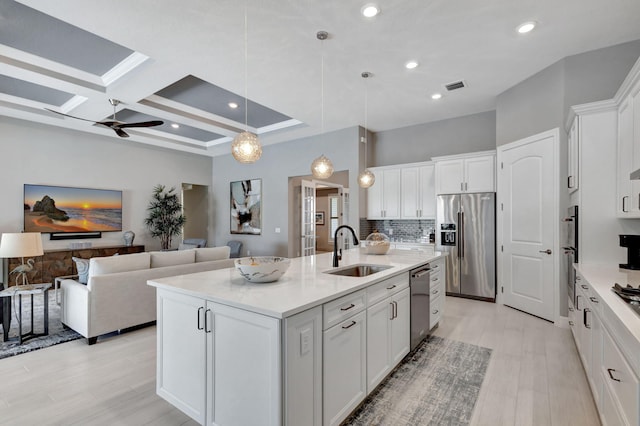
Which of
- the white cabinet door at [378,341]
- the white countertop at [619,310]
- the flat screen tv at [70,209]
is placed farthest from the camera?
the flat screen tv at [70,209]

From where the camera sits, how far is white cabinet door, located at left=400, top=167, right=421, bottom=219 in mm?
5672

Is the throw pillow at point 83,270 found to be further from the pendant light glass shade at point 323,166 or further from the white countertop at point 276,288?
the pendant light glass shade at point 323,166

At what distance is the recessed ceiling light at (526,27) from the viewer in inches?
115

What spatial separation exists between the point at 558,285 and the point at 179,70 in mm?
5331

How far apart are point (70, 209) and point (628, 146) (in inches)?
331

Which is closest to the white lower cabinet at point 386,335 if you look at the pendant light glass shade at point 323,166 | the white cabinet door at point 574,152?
the pendant light glass shade at point 323,166

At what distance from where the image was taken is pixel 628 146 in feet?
8.11

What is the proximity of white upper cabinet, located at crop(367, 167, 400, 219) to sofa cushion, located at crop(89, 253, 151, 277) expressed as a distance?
4118 mm

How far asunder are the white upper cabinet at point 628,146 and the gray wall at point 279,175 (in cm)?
389

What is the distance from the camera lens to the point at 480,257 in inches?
188

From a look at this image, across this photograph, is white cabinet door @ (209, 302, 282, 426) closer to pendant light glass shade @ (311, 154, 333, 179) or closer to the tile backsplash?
pendant light glass shade @ (311, 154, 333, 179)

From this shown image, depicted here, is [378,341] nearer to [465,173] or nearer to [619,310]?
[619,310]

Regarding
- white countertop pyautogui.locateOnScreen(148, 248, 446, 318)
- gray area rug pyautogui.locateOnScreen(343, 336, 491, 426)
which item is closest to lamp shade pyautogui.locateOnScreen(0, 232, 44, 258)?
white countertop pyautogui.locateOnScreen(148, 248, 446, 318)

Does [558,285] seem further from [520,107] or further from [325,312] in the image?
[325,312]
